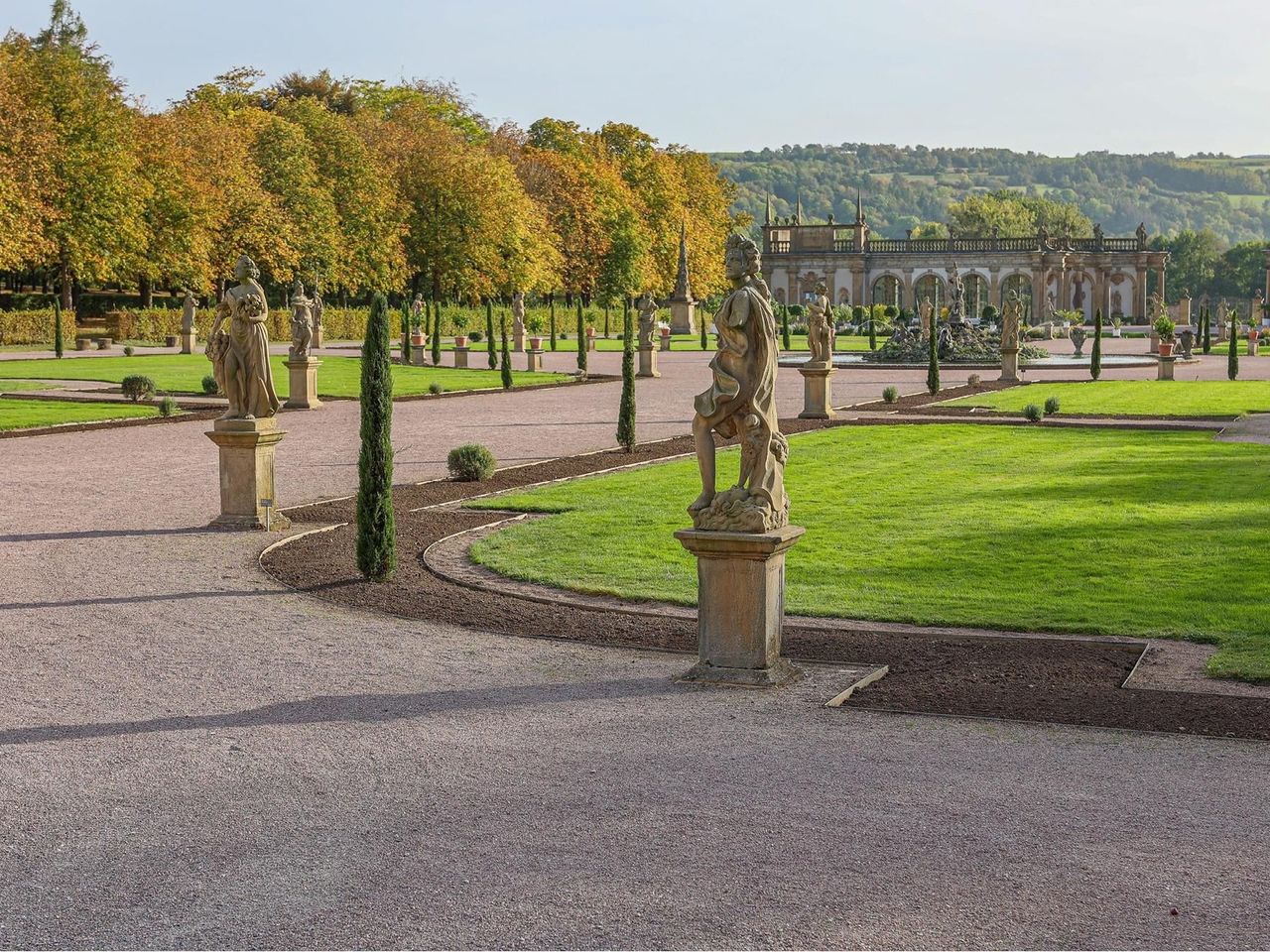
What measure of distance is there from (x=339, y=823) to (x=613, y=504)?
1066 centimetres

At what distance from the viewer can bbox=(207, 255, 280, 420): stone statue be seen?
15.1m

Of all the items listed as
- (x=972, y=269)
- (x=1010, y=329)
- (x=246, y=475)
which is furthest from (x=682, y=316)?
(x=246, y=475)

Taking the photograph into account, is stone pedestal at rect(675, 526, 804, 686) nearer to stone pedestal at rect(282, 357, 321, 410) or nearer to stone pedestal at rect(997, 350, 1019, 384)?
stone pedestal at rect(282, 357, 321, 410)

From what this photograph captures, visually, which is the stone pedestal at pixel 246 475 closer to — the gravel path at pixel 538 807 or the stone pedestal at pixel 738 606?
the gravel path at pixel 538 807

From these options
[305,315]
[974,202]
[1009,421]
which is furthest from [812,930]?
[974,202]

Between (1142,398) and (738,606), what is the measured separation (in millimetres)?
28156

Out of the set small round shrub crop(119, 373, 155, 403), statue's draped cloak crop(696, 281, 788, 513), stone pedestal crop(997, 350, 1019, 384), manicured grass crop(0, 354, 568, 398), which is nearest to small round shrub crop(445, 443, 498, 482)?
statue's draped cloak crop(696, 281, 788, 513)

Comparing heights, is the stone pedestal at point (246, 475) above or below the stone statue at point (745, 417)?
below

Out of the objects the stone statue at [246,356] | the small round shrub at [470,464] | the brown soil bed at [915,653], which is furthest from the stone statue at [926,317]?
the brown soil bed at [915,653]

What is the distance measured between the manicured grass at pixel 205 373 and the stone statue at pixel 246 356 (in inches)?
741

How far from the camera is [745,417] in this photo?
30.7ft

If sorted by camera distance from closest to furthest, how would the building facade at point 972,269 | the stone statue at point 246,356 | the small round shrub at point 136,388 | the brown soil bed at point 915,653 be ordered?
the brown soil bed at point 915,653 → the stone statue at point 246,356 → the small round shrub at point 136,388 → the building facade at point 972,269

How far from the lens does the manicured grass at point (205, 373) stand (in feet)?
120

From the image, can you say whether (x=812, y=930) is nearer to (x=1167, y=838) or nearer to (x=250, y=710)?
(x=1167, y=838)
